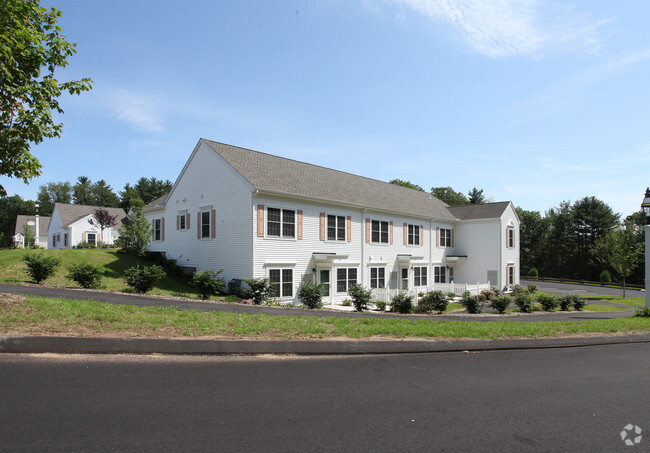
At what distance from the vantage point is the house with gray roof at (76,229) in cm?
4369

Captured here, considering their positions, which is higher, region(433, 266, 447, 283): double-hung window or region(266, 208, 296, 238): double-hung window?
region(266, 208, 296, 238): double-hung window

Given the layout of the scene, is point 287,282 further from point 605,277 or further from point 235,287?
point 605,277

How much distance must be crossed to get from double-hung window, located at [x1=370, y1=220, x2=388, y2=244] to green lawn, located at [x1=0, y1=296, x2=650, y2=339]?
16.6m

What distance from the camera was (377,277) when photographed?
2702cm

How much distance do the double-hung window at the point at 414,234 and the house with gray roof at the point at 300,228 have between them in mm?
78

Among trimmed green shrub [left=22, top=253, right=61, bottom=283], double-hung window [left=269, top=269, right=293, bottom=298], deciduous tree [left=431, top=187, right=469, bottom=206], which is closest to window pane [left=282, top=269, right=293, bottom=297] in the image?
double-hung window [left=269, top=269, right=293, bottom=298]

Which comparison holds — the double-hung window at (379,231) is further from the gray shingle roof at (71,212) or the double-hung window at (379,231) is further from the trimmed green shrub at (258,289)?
the gray shingle roof at (71,212)

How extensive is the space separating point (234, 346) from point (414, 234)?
25.6 meters

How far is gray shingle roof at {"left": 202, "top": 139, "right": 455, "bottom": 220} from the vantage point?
71.1 ft

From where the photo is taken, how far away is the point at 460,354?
26.2ft

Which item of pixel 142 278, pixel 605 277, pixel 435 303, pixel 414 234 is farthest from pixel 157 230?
pixel 605 277

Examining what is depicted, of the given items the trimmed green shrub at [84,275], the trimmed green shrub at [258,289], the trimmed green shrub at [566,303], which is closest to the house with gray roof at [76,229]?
the trimmed green shrub at [84,275]

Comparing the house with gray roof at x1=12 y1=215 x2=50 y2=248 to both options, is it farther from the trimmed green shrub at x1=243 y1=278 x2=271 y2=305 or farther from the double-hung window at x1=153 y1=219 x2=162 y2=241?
the trimmed green shrub at x1=243 y1=278 x2=271 y2=305

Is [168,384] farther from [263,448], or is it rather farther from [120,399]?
[263,448]
